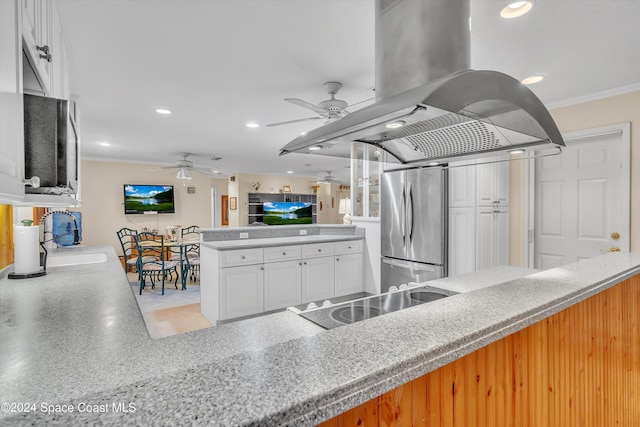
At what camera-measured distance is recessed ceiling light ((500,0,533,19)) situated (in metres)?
1.70

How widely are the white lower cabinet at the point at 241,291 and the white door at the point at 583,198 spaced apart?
310cm

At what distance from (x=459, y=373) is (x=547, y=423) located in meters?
0.64

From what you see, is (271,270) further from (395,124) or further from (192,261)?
(395,124)

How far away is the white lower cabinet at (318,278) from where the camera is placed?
161 inches

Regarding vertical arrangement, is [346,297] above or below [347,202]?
below

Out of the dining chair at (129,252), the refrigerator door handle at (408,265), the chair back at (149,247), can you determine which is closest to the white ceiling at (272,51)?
the refrigerator door handle at (408,265)

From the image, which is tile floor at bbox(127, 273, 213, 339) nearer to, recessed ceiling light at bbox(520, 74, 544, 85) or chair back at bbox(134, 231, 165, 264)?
chair back at bbox(134, 231, 165, 264)

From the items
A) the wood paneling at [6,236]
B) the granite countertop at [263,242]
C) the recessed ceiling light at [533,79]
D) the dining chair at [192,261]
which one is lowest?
the dining chair at [192,261]

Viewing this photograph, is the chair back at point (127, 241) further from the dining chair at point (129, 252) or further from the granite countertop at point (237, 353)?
the granite countertop at point (237, 353)

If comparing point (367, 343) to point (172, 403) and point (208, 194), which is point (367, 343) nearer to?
point (172, 403)

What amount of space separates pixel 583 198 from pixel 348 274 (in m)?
2.74

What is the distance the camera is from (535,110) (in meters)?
1.10

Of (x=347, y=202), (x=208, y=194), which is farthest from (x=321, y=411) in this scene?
(x=208, y=194)

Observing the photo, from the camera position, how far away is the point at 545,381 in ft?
3.81
